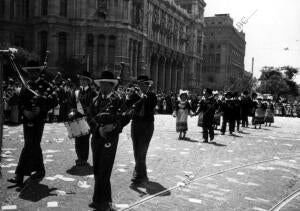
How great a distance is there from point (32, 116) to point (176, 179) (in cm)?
309

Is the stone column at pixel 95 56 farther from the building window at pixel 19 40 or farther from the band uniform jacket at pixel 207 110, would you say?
the band uniform jacket at pixel 207 110

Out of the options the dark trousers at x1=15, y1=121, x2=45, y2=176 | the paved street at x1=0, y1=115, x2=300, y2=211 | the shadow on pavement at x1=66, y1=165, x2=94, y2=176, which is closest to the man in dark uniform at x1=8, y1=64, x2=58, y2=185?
the dark trousers at x1=15, y1=121, x2=45, y2=176

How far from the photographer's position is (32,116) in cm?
669

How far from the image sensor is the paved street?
609cm

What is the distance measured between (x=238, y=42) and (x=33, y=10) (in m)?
90.8

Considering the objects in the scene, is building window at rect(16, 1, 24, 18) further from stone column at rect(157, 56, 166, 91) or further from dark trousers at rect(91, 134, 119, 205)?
dark trousers at rect(91, 134, 119, 205)

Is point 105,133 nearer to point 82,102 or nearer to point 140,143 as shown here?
point 140,143

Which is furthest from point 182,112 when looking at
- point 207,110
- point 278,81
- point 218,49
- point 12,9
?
point 218,49

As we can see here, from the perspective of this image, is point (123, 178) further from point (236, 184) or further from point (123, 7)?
point (123, 7)

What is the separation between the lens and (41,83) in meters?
6.88

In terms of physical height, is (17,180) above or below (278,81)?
below

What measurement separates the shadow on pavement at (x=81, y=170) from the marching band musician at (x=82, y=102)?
16 centimetres

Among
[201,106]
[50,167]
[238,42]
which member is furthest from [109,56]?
[238,42]

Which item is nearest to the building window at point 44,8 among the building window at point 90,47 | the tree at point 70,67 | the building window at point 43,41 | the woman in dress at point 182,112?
the building window at point 43,41
